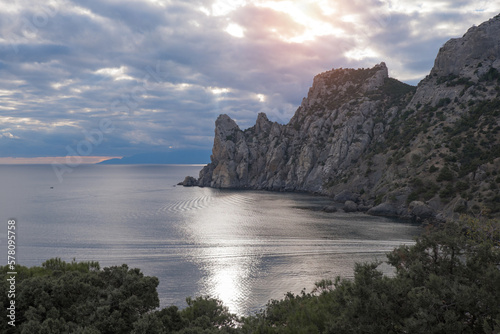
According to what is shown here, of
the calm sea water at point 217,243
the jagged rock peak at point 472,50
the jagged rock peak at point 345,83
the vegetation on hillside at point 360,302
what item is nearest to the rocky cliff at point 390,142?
the jagged rock peak at point 472,50

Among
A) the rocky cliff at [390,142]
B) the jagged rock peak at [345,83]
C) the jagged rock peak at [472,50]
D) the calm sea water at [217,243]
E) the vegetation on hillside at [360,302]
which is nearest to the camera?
the vegetation on hillside at [360,302]

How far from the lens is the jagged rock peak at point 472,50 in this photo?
11894 centimetres

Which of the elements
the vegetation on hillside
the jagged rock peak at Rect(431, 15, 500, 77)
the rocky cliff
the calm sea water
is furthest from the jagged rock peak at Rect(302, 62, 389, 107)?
the vegetation on hillside

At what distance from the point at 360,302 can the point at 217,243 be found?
168 ft

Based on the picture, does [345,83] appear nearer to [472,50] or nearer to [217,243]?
[472,50]

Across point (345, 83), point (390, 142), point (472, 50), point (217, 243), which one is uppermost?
point (345, 83)

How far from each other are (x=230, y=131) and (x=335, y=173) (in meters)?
78.1

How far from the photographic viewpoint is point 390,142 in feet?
410

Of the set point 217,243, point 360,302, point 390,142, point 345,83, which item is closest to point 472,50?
point 390,142

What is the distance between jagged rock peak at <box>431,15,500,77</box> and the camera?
390 ft

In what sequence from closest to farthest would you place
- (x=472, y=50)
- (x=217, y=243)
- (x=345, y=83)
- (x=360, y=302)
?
(x=360, y=302) < (x=217, y=243) < (x=472, y=50) < (x=345, y=83)

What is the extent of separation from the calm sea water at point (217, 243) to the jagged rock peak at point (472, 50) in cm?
8241

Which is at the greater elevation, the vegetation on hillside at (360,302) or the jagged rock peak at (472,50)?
the jagged rock peak at (472,50)

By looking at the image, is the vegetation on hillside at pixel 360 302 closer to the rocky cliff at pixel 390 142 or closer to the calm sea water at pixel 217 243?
the calm sea water at pixel 217 243
